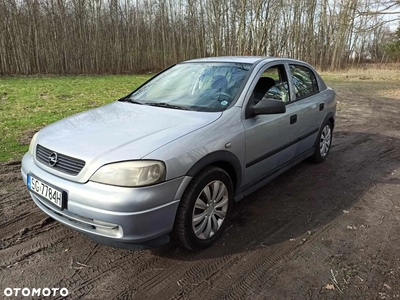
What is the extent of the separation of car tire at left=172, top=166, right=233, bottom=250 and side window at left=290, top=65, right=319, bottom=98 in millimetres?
1902

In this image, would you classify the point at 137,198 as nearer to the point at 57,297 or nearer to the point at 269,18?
the point at 57,297

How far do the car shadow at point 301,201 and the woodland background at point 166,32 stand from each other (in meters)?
16.4

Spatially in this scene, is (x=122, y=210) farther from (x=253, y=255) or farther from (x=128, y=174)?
(x=253, y=255)

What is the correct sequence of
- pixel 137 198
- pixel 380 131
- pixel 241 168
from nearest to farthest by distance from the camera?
1. pixel 137 198
2. pixel 241 168
3. pixel 380 131

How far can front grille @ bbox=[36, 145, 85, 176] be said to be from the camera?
92.6 inches

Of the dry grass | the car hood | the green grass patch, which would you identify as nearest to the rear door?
the car hood

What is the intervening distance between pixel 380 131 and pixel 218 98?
5.73 meters

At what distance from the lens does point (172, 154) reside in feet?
7.81

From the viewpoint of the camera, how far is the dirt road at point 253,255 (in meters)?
2.34

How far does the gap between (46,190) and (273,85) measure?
2.68 meters

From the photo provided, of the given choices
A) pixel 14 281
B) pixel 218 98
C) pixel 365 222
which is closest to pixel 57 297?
pixel 14 281

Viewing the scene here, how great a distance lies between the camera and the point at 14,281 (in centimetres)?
236

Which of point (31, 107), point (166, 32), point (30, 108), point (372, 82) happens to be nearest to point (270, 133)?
point (30, 108)

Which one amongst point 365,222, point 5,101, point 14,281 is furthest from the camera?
point 5,101
